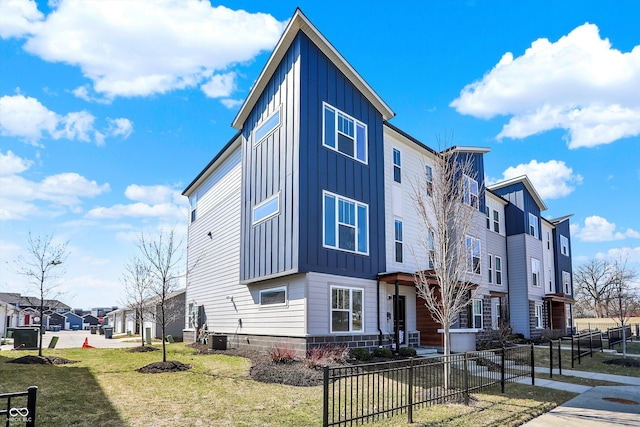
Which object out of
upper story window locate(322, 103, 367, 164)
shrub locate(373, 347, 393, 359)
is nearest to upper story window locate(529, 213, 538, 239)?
upper story window locate(322, 103, 367, 164)

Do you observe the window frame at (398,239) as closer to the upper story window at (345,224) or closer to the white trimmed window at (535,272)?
the upper story window at (345,224)

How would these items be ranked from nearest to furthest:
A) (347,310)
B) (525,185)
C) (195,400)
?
1. (195,400)
2. (347,310)
3. (525,185)

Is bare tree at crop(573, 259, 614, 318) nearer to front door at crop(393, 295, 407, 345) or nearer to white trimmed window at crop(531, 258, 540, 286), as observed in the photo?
white trimmed window at crop(531, 258, 540, 286)

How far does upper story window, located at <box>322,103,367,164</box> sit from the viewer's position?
16.3 meters

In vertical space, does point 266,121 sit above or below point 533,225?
above

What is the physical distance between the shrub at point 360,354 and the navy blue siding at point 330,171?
2.52 m

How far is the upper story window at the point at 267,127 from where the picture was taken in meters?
17.0

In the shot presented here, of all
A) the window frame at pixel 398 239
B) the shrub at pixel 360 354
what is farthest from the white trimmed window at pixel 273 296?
the window frame at pixel 398 239

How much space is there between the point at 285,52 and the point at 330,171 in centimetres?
471

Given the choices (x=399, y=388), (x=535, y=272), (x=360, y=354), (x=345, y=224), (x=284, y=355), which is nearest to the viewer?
(x=399, y=388)

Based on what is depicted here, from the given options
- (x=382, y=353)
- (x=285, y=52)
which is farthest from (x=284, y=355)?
(x=285, y=52)

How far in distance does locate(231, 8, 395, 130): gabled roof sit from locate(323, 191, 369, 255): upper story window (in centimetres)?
438

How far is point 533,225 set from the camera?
31.5 metres

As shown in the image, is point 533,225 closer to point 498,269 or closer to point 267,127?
point 498,269
